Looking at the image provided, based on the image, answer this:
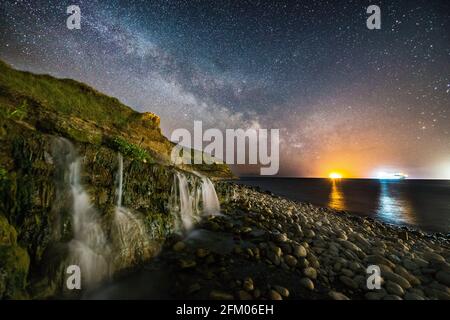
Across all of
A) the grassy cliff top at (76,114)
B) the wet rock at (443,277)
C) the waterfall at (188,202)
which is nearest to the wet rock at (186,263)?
the waterfall at (188,202)

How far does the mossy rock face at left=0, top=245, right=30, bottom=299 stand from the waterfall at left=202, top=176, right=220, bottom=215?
7.43 meters

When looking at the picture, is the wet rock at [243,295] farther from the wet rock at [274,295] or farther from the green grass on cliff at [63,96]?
the green grass on cliff at [63,96]

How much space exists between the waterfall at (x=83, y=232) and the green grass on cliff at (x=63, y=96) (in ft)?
24.2

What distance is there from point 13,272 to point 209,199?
844cm

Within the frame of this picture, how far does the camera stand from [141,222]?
5.71 metres

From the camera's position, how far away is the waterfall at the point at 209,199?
33.8 feet

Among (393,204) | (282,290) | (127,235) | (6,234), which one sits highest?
(6,234)

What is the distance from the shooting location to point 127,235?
5.00 metres

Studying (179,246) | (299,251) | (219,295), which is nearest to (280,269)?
(299,251)

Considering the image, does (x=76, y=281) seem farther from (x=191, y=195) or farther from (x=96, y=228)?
(x=191, y=195)

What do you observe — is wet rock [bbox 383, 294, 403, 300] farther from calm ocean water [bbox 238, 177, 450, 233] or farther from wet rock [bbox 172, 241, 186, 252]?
calm ocean water [bbox 238, 177, 450, 233]

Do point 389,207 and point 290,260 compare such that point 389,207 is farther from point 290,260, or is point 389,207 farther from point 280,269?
point 280,269

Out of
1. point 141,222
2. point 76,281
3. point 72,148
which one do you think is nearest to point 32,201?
point 72,148

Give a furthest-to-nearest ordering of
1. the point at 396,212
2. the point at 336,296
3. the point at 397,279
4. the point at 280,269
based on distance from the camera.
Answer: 1. the point at 396,212
2. the point at 280,269
3. the point at 397,279
4. the point at 336,296
